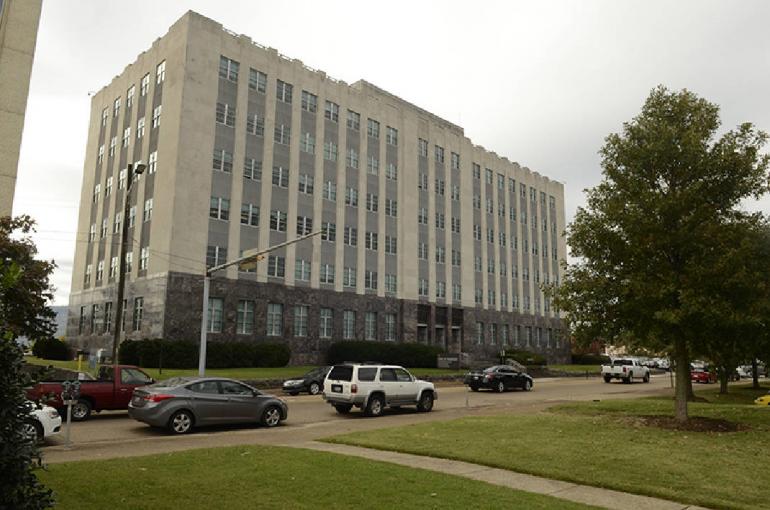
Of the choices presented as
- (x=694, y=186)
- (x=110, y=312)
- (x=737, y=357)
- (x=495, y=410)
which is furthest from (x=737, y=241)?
(x=110, y=312)

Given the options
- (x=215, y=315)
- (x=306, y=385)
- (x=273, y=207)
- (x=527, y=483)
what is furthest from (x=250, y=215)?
(x=527, y=483)

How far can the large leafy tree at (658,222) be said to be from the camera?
16875 mm

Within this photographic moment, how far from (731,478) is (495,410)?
44.8 feet

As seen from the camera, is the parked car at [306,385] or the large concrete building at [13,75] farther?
the parked car at [306,385]

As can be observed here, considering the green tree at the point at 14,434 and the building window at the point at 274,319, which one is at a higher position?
the building window at the point at 274,319

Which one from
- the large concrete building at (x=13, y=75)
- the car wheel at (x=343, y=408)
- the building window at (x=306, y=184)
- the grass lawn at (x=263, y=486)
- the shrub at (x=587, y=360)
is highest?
the building window at (x=306, y=184)

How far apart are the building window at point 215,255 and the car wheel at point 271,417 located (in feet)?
88.3

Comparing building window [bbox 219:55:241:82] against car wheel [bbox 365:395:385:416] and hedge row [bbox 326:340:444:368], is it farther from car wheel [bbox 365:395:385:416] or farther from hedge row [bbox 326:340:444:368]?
car wheel [bbox 365:395:385:416]

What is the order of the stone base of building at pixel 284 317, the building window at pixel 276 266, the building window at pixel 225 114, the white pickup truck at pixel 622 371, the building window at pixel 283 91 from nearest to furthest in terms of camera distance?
the stone base of building at pixel 284 317, the building window at pixel 225 114, the building window at pixel 276 266, the white pickup truck at pixel 622 371, the building window at pixel 283 91

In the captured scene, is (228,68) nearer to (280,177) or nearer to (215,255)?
(280,177)

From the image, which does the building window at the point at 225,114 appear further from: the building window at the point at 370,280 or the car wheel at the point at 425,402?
the car wheel at the point at 425,402

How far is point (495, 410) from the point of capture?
77.6ft

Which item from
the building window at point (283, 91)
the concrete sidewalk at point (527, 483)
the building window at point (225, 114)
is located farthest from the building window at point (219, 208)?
the concrete sidewalk at point (527, 483)

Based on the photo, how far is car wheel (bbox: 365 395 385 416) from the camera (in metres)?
21.2
